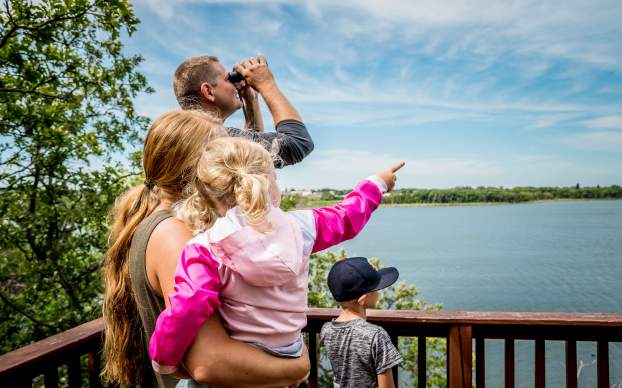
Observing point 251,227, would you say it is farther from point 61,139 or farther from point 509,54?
point 509,54

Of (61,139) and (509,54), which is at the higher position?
(509,54)

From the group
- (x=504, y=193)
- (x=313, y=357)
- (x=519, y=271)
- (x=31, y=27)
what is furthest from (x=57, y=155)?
(x=504, y=193)

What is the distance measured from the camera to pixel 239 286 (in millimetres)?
923

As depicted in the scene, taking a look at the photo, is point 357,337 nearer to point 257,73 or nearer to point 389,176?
point 389,176

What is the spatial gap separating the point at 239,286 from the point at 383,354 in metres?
1.05

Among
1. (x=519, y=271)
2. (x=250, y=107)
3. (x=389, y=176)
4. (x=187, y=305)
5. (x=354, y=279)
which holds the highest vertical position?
(x=250, y=107)

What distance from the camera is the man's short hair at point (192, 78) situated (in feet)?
5.09

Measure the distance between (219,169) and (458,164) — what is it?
7372cm

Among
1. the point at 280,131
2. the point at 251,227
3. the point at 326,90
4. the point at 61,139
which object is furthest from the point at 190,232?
the point at 326,90

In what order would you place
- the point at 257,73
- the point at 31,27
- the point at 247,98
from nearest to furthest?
the point at 257,73 → the point at 247,98 → the point at 31,27

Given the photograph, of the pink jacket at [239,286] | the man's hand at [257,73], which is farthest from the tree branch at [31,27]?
the pink jacket at [239,286]

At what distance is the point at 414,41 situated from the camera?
5238 centimetres

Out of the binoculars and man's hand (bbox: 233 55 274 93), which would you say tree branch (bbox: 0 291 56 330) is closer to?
the binoculars

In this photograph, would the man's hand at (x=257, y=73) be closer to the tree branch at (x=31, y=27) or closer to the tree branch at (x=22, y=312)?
the tree branch at (x=31, y=27)
